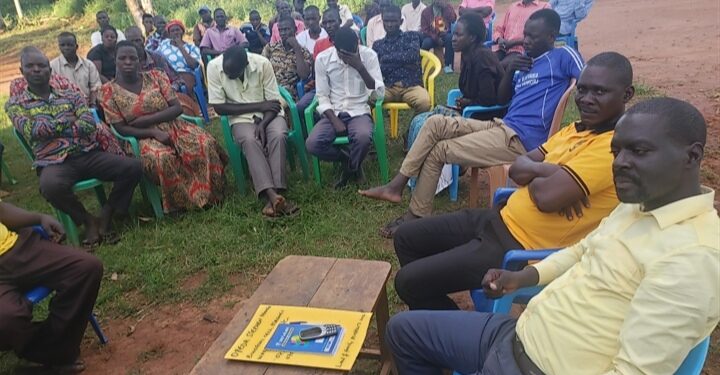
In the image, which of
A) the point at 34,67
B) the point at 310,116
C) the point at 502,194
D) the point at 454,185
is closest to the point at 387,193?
the point at 454,185

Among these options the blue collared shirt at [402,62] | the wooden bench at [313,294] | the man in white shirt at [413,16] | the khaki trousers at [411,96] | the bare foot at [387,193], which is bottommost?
the bare foot at [387,193]

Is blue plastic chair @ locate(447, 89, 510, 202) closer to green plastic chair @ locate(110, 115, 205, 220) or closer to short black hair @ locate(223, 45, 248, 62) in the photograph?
short black hair @ locate(223, 45, 248, 62)

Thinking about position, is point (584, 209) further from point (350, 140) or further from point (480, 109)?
point (350, 140)

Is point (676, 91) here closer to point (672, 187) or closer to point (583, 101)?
point (583, 101)

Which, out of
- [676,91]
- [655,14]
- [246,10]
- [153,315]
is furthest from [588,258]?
[246,10]

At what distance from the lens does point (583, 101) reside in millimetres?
2283

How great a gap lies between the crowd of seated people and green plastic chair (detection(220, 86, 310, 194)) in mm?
→ 99

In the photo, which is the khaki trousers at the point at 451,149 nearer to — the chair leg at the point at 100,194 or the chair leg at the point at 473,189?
the chair leg at the point at 473,189

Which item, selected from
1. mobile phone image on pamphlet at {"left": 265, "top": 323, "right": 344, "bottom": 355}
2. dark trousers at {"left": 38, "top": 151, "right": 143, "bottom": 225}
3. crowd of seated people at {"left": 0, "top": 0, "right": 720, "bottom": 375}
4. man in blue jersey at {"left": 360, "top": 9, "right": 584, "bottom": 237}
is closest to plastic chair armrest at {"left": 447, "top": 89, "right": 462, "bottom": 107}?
crowd of seated people at {"left": 0, "top": 0, "right": 720, "bottom": 375}

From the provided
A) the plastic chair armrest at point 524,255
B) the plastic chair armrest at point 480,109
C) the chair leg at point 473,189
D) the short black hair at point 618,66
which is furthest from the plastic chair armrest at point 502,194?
the plastic chair armrest at point 480,109

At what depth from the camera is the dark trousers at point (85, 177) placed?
12.7ft

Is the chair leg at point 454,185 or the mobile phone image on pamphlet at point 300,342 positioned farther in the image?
the chair leg at point 454,185

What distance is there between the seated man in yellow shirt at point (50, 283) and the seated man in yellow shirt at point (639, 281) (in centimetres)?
205

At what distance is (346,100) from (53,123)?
2376mm
